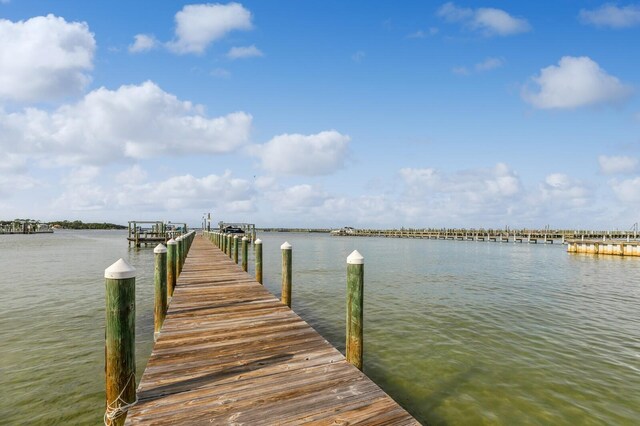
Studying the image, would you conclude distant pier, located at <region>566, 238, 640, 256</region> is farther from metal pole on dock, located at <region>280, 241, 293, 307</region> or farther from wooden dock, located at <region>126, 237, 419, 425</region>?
wooden dock, located at <region>126, 237, 419, 425</region>

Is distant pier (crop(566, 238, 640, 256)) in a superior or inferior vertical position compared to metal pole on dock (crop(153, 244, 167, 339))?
inferior

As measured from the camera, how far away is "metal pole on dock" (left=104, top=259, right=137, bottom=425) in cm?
353

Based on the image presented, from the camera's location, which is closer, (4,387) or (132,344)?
(132,344)

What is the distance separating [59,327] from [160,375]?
7.69 metres

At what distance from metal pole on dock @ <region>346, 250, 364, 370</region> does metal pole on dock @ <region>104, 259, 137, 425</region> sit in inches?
122

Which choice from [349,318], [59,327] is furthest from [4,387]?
[349,318]

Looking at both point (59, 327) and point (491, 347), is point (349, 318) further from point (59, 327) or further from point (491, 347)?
point (59, 327)

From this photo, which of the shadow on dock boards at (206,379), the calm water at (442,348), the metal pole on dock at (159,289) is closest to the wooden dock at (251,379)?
the shadow on dock boards at (206,379)

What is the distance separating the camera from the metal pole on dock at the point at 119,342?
3.53m

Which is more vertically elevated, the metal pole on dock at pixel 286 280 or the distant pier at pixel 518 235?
the metal pole on dock at pixel 286 280

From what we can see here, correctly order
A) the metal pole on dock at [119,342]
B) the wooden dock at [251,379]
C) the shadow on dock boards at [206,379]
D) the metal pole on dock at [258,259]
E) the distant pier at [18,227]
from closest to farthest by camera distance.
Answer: the wooden dock at [251,379], the metal pole on dock at [119,342], the shadow on dock boards at [206,379], the metal pole on dock at [258,259], the distant pier at [18,227]

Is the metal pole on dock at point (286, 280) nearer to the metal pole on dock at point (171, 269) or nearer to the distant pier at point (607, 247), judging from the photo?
the metal pole on dock at point (171, 269)

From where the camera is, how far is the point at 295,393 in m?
3.81

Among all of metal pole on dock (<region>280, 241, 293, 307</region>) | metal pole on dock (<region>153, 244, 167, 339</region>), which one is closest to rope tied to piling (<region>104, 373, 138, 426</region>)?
metal pole on dock (<region>153, 244, 167, 339</region>)
